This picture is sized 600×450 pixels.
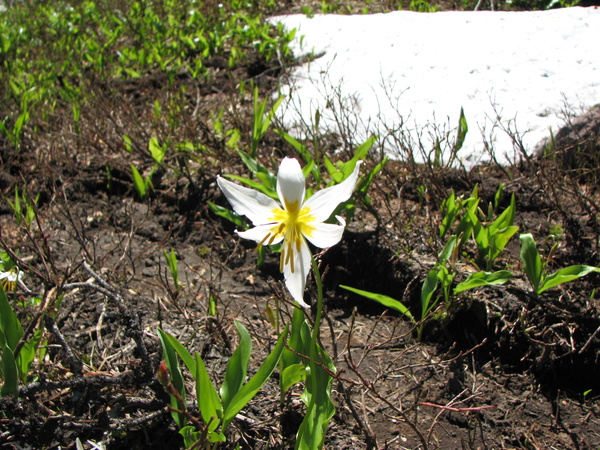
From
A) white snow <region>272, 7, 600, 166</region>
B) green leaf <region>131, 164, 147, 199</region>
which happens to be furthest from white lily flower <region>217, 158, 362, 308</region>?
green leaf <region>131, 164, 147, 199</region>

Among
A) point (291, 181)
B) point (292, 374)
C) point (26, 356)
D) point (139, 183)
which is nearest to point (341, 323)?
point (292, 374)

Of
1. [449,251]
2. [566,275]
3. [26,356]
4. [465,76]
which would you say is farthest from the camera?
[465,76]

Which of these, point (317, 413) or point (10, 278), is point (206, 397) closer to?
point (317, 413)

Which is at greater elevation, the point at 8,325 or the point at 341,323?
the point at 8,325

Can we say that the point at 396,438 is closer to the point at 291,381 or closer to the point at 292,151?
the point at 291,381

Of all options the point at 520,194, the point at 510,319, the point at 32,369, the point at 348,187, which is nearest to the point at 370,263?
the point at 510,319

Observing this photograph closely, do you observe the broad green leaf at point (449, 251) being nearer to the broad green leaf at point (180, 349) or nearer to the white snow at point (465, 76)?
the white snow at point (465, 76)
